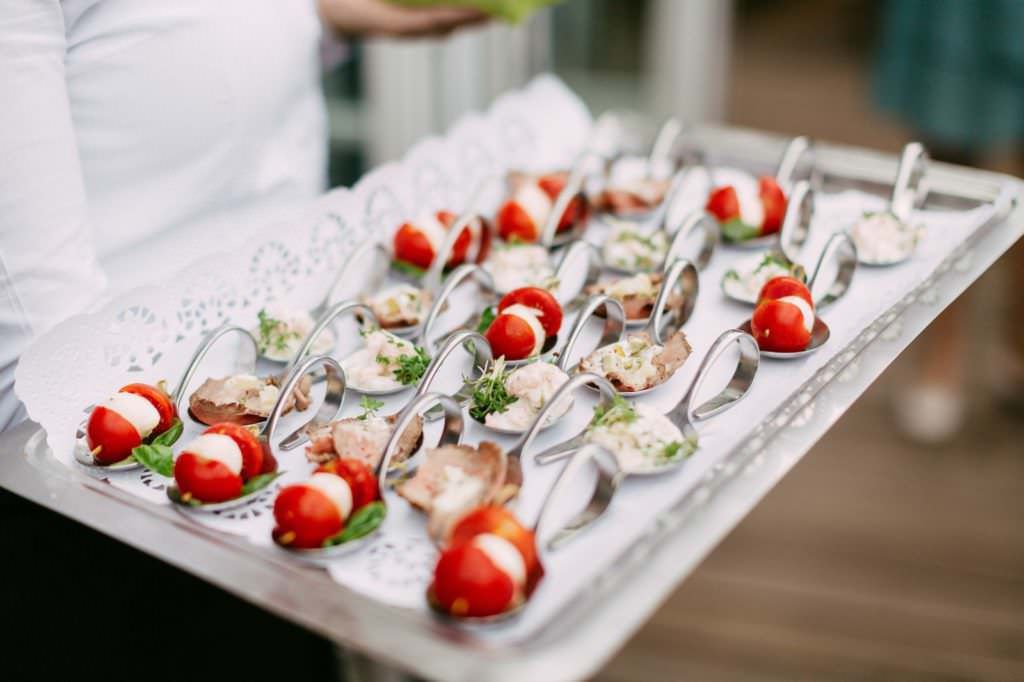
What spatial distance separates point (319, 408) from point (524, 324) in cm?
20

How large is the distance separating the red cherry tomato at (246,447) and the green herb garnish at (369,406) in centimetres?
9

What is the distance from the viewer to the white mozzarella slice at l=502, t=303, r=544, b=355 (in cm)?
103

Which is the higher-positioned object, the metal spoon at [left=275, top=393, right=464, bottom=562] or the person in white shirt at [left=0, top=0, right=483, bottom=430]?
the person in white shirt at [left=0, top=0, right=483, bottom=430]

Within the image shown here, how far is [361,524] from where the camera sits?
789mm

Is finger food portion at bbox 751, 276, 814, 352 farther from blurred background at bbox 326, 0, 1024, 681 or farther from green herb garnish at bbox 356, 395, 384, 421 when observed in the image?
blurred background at bbox 326, 0, 1024, 681

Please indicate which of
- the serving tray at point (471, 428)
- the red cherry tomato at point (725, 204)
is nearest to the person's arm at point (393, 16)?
the serving tray at point (471, 428)

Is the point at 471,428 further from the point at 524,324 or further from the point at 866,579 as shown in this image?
the point at 866,579

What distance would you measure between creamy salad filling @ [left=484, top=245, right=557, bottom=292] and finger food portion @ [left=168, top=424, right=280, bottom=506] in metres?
0.39

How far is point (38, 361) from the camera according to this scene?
889mm

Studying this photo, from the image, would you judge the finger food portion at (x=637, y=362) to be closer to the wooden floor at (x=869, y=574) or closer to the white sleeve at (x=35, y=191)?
the white sleeve at (x=35, y=191)

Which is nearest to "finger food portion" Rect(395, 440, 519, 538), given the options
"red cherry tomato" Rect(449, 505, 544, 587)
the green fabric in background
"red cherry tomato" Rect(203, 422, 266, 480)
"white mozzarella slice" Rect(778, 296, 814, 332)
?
"red cherry tomato" Rect(449, 505, 544, 587)

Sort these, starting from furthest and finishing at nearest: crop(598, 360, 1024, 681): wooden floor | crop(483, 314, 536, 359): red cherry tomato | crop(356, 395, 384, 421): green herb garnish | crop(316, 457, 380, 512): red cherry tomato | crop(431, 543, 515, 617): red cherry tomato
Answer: crop(598, 360, 1024, 681): wooden floor
crop(483, 314, 536, 359): red cherry tomato
crop(356, 395, 384, 421): green herb garnish
crop(316, 457, 380, 512): red cherry tomato
crop(431, 543, 515, 617): red cherry tomato

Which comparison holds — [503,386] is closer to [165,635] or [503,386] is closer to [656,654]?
[165,635]

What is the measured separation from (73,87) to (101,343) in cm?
24
